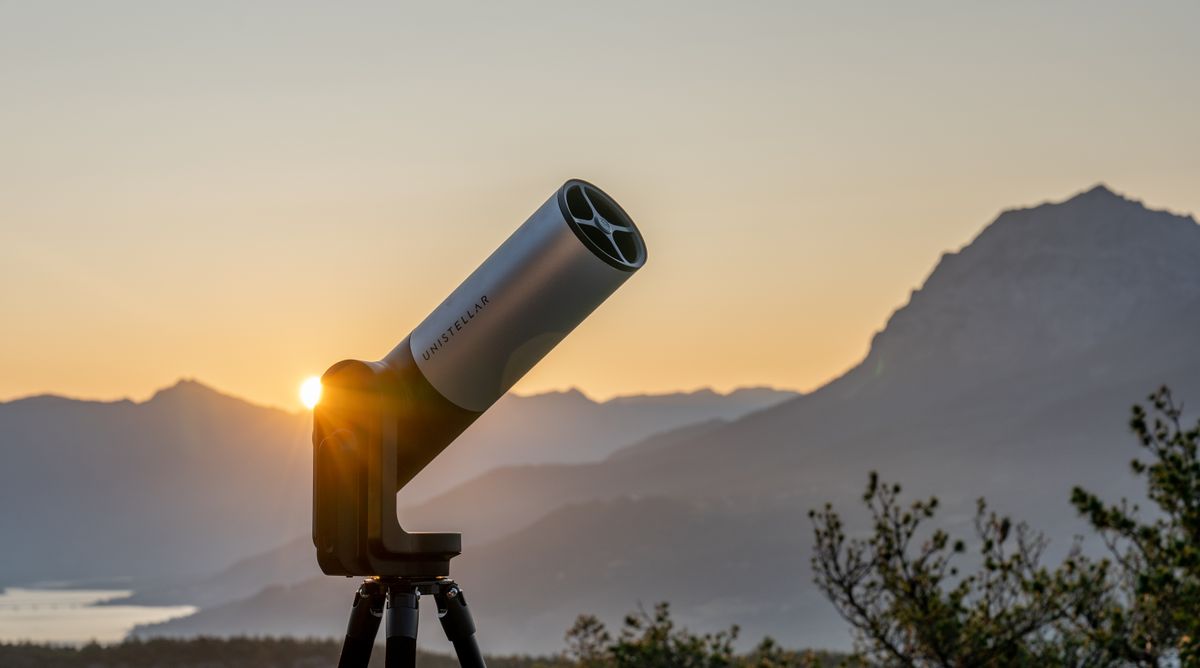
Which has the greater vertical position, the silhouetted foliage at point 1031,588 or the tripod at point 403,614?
the silhouetted foliage at point 1031,588

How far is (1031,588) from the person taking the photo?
1310cm

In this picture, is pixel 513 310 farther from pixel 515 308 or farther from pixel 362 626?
pixel 362 626

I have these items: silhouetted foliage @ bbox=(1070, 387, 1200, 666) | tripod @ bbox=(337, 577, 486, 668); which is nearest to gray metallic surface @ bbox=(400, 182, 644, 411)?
tripod @ bbox=(337, 577, 486, 668)

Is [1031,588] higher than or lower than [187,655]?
lower

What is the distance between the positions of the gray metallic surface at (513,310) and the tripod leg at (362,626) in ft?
3.40

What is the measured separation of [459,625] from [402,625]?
0.26 m

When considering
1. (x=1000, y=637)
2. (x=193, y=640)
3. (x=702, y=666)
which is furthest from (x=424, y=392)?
(x=193, y=640)

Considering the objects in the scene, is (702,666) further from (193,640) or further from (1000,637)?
(193,640)

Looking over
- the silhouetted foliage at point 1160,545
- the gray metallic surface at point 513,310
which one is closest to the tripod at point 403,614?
the gray metallic surface at point 513,310

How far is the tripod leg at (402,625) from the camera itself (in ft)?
Answer: 21.4

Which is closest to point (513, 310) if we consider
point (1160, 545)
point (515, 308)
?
point (515, 308)

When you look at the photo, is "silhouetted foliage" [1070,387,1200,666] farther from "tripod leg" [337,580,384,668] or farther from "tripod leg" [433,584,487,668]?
"tripod leg" [337,580,384,668]

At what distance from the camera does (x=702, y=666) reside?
1917cm

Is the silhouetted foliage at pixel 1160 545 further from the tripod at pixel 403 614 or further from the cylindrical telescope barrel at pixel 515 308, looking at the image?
the tripod at pixel 403 614
